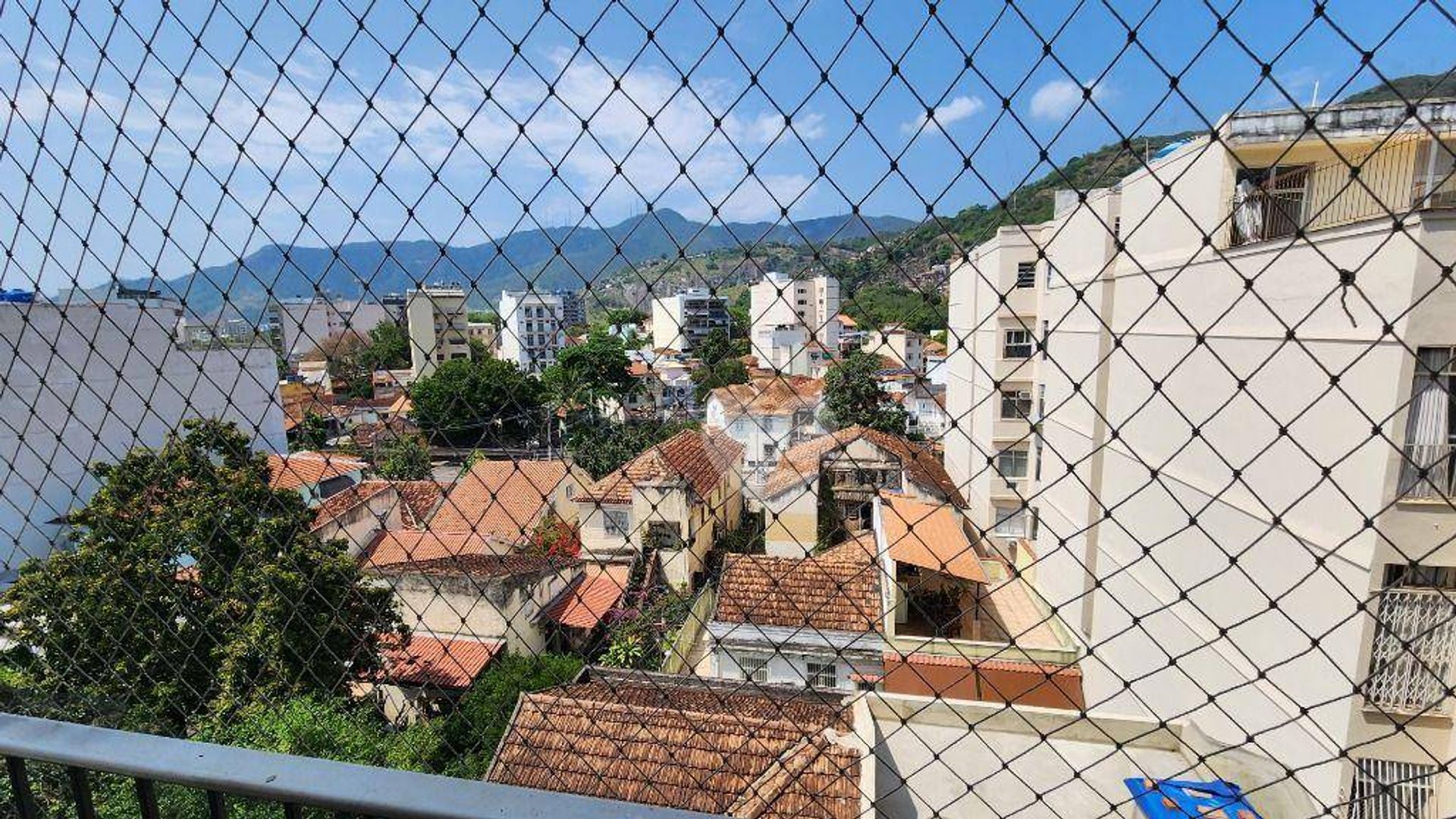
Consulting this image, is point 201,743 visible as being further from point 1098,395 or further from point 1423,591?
point 1098,395

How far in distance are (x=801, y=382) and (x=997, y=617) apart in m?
4.22

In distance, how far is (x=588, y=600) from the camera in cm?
682

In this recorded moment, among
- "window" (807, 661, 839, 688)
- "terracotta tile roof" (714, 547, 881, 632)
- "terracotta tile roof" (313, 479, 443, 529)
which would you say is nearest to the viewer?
"terracotta tile roof" (714, 547, 881, 632)

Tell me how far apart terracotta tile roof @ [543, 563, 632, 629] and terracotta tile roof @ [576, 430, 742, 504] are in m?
0.77

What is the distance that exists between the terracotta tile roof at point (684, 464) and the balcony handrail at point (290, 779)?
377 cm

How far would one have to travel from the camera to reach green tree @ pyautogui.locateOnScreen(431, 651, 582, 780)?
436cm

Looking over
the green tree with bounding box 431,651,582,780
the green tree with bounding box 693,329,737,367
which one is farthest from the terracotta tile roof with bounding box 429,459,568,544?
the green tree with bounding box 693,329,737,367

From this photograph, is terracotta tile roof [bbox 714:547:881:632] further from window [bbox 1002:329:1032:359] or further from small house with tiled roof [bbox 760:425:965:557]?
window [bbox 1002:329:1032:359]

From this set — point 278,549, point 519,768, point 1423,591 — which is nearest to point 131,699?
point 278,549

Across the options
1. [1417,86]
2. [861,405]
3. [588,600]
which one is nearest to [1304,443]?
[1417,86]

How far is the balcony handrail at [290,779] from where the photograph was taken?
26.1 inches

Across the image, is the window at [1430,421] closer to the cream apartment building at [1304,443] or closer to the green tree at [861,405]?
the cream apartment building at [1304,443]

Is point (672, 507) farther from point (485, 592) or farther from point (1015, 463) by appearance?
point (1015, 463)

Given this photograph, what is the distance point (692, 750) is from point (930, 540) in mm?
3462
